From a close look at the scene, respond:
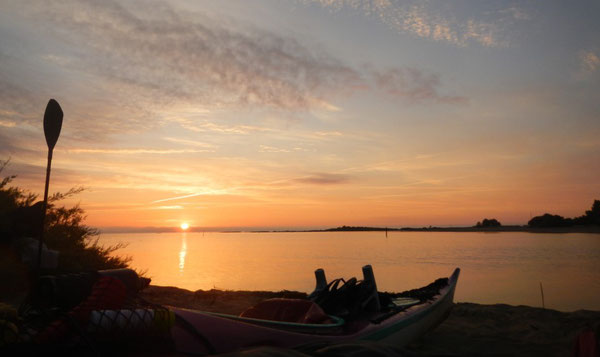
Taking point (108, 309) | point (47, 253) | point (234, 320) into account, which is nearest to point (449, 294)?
point (234, 320)

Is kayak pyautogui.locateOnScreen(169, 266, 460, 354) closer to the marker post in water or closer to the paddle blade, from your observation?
the marker post in water

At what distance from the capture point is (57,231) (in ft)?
33.4

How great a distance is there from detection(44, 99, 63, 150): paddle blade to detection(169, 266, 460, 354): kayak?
15.0 ft

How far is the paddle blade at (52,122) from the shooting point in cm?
620

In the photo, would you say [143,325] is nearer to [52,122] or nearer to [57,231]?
[52,122]

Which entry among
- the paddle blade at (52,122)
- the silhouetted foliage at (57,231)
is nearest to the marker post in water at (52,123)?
the paddle blade at (52,122)

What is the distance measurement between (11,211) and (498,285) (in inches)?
664

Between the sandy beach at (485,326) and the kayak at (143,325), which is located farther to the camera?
the sandy beach at (485,326)

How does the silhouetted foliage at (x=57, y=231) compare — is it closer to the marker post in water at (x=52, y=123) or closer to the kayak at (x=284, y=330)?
the marker post in water at (x=52, y=123)

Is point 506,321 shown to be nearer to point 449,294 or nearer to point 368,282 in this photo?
point 449,294

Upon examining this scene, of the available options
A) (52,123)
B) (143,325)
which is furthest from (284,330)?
(52,123)

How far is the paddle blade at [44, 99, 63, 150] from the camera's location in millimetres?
6195

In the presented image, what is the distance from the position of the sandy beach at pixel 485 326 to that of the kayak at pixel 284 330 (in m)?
0.48

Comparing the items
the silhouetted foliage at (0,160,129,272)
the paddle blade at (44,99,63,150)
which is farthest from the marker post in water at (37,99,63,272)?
the silhouetted foliage at (0,160,129,272)
